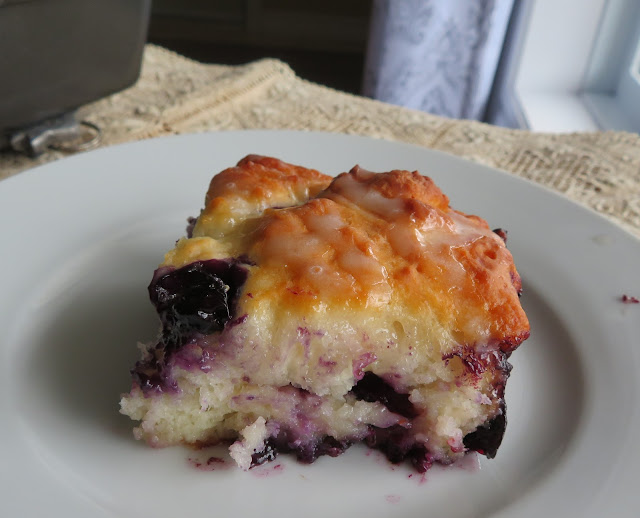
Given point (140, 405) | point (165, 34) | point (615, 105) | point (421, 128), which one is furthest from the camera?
point (165, 34)

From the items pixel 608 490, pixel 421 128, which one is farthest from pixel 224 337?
pixel 421 128

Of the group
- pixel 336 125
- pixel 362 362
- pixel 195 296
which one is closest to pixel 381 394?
pixel 362 362

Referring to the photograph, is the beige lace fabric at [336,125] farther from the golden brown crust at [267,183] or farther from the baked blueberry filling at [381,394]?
the baked blueberry filling at [381,394]

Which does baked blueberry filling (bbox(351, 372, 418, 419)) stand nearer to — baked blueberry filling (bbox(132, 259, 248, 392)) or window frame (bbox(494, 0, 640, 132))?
baked blueberry filling (bbox(132, 259, 248, 392))

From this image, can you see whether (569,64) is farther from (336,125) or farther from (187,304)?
(187,304)

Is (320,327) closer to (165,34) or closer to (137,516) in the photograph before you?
(137,516)

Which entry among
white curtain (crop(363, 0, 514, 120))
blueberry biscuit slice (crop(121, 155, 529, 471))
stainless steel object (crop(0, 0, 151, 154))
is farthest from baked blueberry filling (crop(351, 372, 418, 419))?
white curtain (crop(363, 0, 514, 120))
